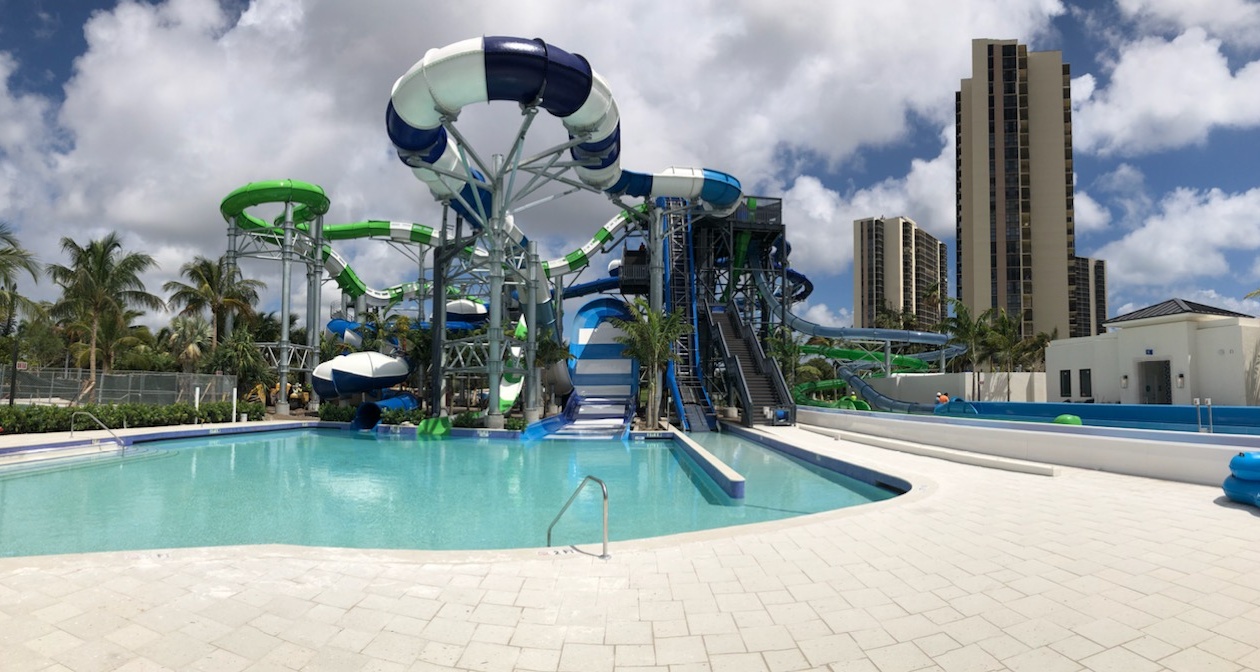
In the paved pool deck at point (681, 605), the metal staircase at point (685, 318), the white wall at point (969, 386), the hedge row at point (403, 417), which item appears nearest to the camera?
the paved pool deck at point (681, 605)

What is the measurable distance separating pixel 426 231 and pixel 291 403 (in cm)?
1030

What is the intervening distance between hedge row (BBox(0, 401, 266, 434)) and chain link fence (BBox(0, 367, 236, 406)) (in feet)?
2.28

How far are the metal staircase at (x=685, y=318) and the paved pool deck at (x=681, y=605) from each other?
48.7 ft

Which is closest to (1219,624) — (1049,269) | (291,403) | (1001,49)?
(291,403)

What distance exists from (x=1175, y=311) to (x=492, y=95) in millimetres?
19755

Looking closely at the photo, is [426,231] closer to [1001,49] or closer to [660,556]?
[660,556]

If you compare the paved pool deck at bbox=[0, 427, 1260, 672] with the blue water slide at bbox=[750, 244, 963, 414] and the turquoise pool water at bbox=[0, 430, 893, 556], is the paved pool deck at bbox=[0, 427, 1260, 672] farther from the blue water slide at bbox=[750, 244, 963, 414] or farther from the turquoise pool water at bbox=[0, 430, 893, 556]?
the blue water slide at bbox=[750, 244, 963, 414]

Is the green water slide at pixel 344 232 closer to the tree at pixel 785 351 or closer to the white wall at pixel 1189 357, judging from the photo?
the tree at pixel 785 351

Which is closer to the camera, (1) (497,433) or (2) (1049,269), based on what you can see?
(1) (497,433)

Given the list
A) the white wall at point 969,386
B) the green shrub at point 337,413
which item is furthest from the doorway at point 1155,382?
the green shrub at point 337,413

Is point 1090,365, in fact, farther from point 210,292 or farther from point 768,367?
point 210,292

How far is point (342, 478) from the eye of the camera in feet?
35.0

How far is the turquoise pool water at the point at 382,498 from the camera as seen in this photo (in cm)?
662

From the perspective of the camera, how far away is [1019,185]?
175 feet
